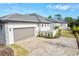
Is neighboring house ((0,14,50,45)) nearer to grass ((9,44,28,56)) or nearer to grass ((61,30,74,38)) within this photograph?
grass ((9,44,28,56))

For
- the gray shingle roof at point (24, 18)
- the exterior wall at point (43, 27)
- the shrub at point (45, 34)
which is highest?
the gray shingle roof at point (24, 18)

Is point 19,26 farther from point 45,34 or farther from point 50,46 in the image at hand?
point 50,46

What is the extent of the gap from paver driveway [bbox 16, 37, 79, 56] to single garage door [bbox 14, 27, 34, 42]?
0.23 meters

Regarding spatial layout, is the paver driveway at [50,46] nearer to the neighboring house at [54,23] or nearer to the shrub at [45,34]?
the shrub at [45,34]

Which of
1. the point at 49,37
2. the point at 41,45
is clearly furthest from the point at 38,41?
the point at 49,37

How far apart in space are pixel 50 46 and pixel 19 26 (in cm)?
176

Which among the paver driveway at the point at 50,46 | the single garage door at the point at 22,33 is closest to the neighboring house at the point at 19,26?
the single garage door at the point at 22,33

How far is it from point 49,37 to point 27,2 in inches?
88.4

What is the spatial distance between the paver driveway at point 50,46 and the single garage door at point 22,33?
0.23m

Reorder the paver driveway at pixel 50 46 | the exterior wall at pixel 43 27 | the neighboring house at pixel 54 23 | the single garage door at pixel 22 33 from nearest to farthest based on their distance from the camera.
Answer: the paver driveway at pixel 50 46
the single garage door at pixel 22 33
the neighboring house at pixel 54 23
the exterior wall at pixel 43 27

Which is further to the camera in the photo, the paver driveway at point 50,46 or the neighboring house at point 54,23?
the neighboring house at point 54,23

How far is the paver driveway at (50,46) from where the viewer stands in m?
7.59

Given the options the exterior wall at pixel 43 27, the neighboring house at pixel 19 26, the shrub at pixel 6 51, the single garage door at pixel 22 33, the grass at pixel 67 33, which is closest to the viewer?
the shrub at pixel 6 51

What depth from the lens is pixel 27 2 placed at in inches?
299
